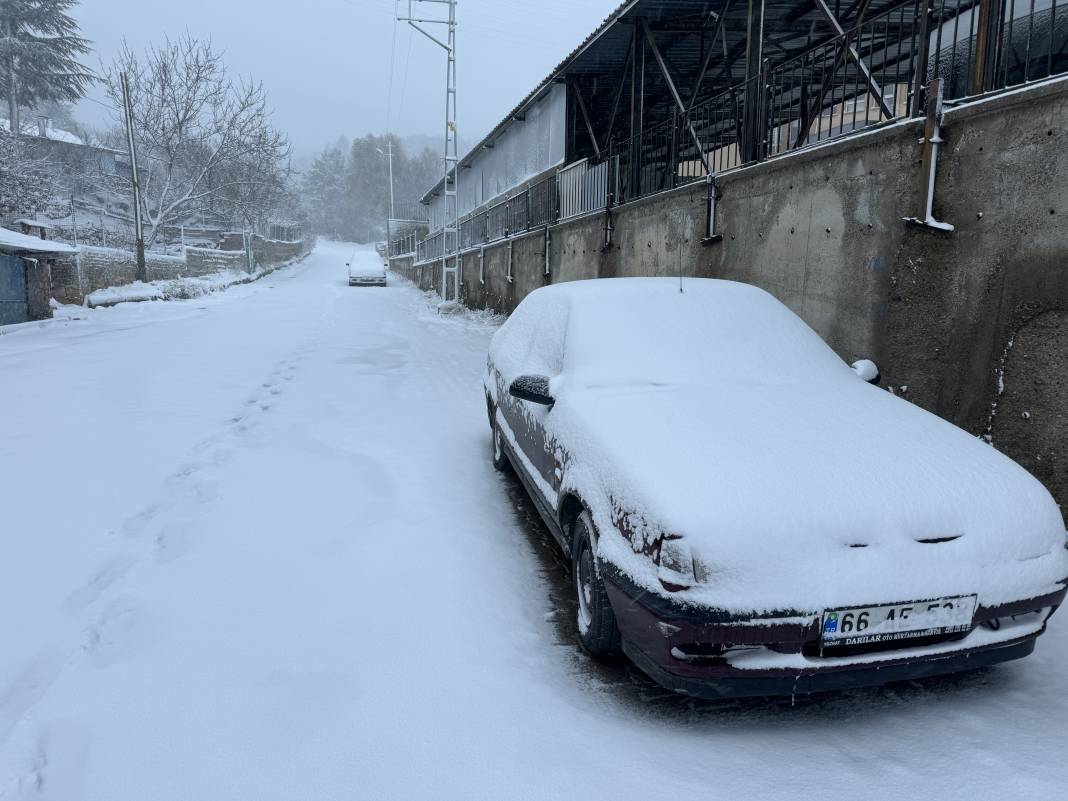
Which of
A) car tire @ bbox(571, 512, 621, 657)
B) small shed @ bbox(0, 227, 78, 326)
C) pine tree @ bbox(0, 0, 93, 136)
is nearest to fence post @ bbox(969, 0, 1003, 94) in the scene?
car tire @ bbox(571, 512, 621, 657)

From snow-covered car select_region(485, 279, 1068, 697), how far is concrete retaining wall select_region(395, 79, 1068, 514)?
1.56m

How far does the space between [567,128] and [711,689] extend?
56.5ft

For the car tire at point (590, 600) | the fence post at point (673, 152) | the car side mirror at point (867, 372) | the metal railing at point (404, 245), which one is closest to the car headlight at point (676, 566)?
the car tire at point (590, 600)

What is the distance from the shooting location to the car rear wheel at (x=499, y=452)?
5457 millimetres

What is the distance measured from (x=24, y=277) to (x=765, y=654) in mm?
21628

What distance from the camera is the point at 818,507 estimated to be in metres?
2.44

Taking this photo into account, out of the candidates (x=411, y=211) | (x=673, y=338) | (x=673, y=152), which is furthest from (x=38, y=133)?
(x=673, y=338)

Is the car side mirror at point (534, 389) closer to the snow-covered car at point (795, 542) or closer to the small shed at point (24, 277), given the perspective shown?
the snow-covered car at point (795, 542)

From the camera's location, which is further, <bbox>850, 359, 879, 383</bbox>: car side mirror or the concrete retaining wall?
the concrete retaining wall

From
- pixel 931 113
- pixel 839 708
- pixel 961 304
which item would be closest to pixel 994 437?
pixel 961 304

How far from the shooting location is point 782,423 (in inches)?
120

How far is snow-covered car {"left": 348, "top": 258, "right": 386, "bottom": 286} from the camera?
130 feet

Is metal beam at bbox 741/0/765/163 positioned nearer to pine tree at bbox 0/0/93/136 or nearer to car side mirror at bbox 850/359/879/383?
car side mirror at bbox 850/359/879/383

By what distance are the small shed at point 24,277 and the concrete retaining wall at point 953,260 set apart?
18361mm
